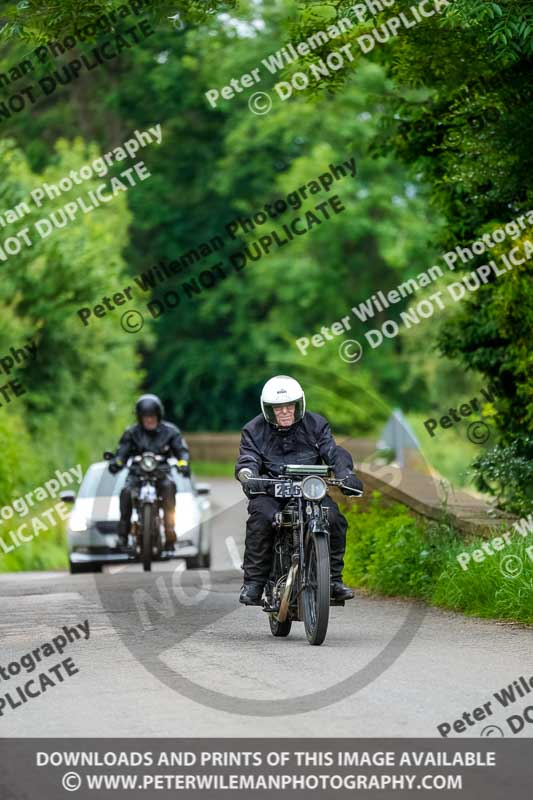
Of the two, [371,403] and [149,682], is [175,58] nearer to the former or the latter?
[371,403]

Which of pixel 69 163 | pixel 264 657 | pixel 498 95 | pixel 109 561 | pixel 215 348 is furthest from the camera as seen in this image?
pixel 215 348

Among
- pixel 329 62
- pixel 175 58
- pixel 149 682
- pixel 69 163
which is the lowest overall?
pixel 149 682

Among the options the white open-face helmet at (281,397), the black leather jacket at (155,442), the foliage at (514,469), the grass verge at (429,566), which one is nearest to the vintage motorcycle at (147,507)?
the black leather jacket at (155,442)

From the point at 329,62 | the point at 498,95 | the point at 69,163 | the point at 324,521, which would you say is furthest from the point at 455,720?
the point at 69,163

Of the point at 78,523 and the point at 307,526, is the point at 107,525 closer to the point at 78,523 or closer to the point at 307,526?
the point at 78,523

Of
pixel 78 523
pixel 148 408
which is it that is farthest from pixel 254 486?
pixel 78 523

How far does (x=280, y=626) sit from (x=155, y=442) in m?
7.58

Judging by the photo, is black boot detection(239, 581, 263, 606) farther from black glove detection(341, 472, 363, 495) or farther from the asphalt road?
black glove detection(341, 472, 363, 495)

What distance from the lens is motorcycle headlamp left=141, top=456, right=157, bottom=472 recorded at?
60.9 ft

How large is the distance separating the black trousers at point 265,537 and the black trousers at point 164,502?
7.01m

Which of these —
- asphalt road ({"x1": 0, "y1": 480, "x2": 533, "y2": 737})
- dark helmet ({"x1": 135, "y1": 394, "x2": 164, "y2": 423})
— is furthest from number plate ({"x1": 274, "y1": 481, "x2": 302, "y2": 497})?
dark helmet ({"x1": 135, "y1": 394, "x2": 164, "y2": 423})

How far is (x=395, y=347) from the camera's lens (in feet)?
177

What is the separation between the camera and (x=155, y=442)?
744 inches
